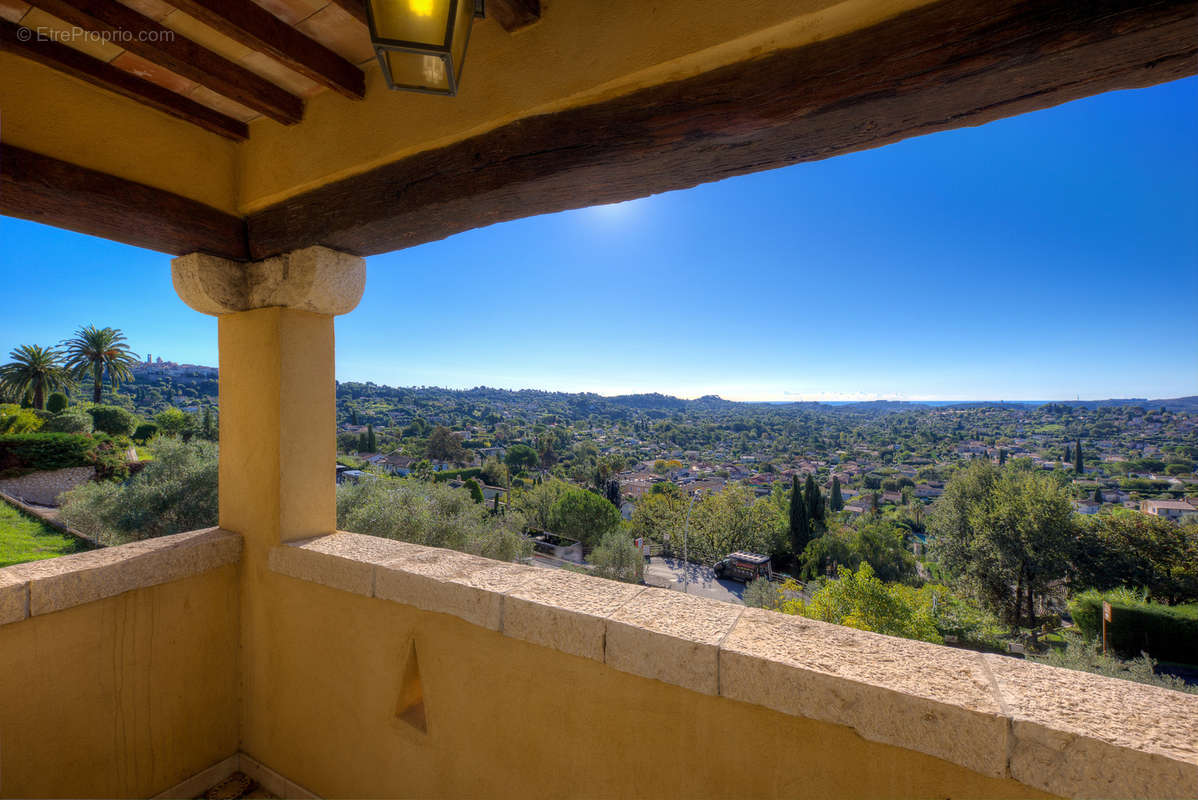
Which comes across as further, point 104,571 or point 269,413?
point 269,413

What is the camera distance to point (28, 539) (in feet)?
34.5

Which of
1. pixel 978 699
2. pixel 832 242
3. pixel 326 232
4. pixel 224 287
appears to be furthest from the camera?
pixel 832 242

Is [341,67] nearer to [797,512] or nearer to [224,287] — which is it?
[224,287]

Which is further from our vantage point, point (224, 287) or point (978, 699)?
point (224, 287)

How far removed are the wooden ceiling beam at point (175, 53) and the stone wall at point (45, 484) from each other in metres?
18.6

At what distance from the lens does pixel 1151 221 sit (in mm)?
23016

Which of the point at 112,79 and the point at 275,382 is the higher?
the point at 112,79

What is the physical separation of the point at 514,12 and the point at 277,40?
0.76m

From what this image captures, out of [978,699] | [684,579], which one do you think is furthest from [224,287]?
[684,579]

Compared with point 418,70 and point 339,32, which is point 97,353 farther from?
point 418,70

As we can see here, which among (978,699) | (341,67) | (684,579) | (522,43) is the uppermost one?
(341,67)

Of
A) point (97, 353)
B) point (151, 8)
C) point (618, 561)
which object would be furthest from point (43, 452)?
point (151, 8)

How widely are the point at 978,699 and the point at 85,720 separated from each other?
9.00 ft

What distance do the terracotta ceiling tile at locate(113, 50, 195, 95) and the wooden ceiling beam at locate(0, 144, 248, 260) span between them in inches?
15.0
